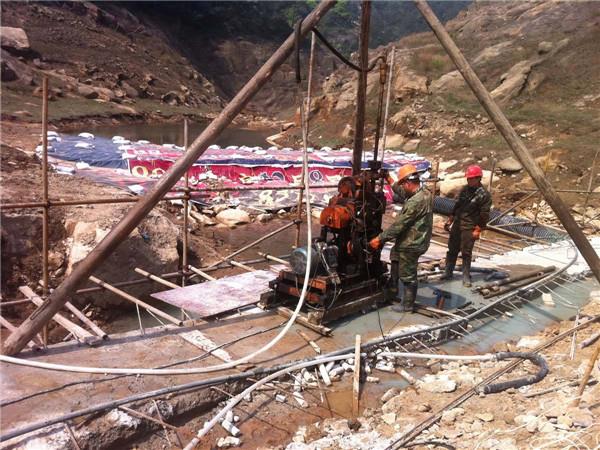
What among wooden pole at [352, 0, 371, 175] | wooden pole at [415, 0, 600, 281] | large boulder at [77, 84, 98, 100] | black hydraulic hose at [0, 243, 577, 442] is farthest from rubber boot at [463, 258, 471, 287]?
large boulder at [77, 84, 98, 100]

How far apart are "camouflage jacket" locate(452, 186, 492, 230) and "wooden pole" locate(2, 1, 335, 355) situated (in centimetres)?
356

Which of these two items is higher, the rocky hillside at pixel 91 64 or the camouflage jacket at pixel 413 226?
the rocky hillside at pixel 91 64

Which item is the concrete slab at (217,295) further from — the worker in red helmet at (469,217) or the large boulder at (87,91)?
the large boulder at (87,91)

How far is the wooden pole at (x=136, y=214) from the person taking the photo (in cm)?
425

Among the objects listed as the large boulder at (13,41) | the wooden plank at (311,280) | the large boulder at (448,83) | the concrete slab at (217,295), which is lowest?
the concrete slab at (217,295)

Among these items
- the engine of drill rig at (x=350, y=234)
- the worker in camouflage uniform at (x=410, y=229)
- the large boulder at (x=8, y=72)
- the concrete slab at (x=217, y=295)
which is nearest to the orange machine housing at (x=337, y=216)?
the engine of drill rig at (x=350, y=234)

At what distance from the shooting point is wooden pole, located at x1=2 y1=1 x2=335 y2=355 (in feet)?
13.9

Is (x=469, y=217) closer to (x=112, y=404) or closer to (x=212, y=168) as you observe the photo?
(x=112, y=404)

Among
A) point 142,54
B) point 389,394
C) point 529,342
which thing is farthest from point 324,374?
point 142,54

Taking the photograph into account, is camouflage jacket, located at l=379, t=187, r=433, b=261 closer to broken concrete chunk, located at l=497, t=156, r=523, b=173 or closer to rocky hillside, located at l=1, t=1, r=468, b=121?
rocky hillside, located at l=1, t=1, r=468, b=121

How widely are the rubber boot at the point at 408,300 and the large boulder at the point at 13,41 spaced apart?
32265 mm

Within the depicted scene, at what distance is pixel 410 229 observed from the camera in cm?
591

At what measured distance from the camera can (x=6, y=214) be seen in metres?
7.64

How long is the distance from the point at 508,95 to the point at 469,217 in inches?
713
